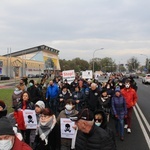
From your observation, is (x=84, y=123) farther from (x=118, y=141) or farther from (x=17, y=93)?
(x=17, y=93)

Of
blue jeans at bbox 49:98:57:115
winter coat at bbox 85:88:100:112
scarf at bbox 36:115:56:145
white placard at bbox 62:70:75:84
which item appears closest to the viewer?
scarf at bbox 36:115:56:145

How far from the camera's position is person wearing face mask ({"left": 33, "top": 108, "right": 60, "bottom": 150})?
5.02m

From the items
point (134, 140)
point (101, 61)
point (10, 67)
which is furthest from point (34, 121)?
point (101, 61)

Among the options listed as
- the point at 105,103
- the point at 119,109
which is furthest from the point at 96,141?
the point at 105,103

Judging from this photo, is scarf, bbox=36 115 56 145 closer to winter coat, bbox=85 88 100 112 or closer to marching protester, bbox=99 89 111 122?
marching protester, bbox=99 89 111 122

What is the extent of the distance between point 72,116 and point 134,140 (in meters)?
2.99

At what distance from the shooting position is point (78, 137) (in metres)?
3.51

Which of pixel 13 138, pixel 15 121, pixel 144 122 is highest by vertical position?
pixel 13 138

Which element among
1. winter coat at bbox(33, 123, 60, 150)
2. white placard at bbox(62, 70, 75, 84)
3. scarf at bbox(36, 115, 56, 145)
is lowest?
winter coat at bbox(33, 123, 60, 150)

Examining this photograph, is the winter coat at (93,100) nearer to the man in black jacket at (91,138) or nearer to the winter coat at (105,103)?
the winter coat at (105,103)

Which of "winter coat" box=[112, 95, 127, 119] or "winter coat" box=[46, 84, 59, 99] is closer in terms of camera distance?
"winter coat" box=[112, 95, 127, 119]

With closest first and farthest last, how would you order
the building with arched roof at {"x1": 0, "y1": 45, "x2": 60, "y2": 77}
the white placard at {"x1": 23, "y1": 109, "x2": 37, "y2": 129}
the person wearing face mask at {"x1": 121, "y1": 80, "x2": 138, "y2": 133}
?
→ the white placard at {"x1": 23, "y1": 109, "x2": 37, "y2": 129}, the person wearing face mask at {"x1": 121, "y1": 80, "x2": 138, "y2": 133}, the building with arched roof at {"x1": 0, "y1": 45, "x2": 60, "y2": 77}

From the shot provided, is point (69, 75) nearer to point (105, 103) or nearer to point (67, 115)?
point (105, 103)

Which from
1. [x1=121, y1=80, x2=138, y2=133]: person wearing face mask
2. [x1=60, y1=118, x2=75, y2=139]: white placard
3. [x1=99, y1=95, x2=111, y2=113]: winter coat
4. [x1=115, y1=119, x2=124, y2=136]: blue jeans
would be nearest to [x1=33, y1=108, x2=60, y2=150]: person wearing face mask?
[x1=60, y1=118, x2=75, y2=139]: white placard
